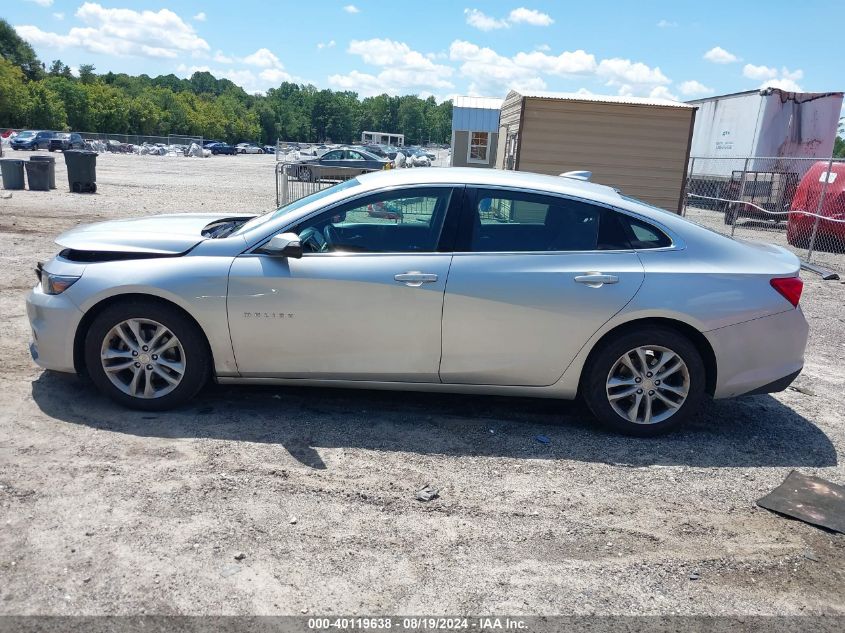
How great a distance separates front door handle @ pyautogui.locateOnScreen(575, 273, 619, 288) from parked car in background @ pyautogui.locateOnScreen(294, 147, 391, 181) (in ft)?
31.3

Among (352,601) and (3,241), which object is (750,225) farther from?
(352,601)

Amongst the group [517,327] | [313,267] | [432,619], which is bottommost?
[432,619]

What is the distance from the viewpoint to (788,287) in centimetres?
442

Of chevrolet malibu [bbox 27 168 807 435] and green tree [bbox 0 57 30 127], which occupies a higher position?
green tree [bbox 0 57 30 127]

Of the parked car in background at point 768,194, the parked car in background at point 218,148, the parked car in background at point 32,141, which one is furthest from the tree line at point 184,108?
the parked car in background at point 768,194

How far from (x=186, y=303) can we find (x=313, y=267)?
0.82 metres

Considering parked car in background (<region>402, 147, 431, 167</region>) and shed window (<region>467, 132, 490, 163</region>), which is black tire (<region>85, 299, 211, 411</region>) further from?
parked car in background (<region>402, 147, 431, 167</region>)

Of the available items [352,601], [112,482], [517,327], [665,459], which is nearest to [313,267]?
[517,327]

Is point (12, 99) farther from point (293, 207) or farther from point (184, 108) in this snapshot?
point (293, 207)

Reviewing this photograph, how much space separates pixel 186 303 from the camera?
4.32 metres

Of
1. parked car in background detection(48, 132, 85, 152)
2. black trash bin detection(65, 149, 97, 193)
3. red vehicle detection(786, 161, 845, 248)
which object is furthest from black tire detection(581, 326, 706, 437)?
parked car in background detection(48, 132, 85, 152)

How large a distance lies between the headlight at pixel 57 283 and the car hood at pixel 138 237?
0.72 feet

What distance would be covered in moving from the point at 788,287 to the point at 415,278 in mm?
2378

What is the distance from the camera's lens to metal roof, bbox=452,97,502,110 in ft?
72.0
